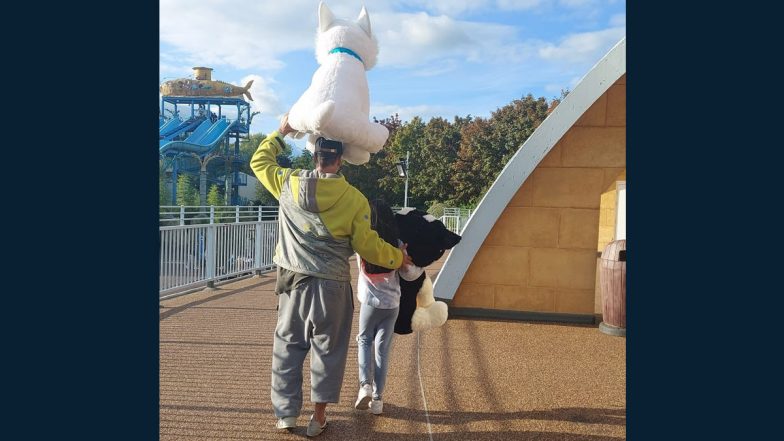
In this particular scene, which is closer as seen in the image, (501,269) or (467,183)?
(501,269)

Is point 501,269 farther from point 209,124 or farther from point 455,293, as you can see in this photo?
point 209,124

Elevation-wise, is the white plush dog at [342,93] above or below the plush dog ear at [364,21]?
below

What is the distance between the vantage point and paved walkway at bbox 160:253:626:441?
3467 millimetres

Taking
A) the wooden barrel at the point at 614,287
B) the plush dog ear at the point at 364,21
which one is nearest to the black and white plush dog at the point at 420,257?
the plush dog ear at the point at 364,21

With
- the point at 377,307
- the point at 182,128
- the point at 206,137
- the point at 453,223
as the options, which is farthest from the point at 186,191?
the point at 377,307

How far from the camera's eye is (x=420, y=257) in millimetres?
3730

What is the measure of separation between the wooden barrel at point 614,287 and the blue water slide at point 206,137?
87.1 feet

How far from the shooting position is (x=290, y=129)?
11.0 feet

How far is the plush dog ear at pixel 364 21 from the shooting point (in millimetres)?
3327

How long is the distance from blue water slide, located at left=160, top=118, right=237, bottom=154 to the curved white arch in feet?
82.8

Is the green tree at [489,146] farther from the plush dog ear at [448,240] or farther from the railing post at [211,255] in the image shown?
the plush dog ear at [448,240]

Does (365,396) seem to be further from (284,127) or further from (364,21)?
(364,21)

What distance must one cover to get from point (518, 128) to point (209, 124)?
1964 centimetres

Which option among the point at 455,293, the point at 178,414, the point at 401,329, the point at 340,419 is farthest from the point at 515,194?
the point at 178,414
